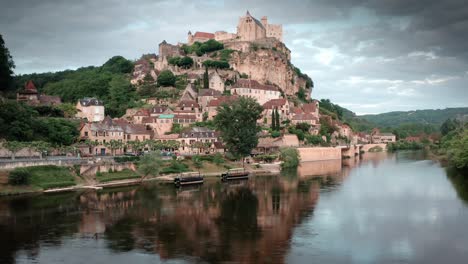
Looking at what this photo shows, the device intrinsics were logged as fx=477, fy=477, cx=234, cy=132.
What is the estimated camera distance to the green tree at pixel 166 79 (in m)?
84.2

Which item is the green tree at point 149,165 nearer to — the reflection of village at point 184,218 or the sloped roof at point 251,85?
the reflection of village at point 184,218

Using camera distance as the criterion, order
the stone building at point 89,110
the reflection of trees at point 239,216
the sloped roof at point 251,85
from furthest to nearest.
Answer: the sloped roof at point 251,85, the stone building at point 89,110, the reflection of trees at point 239,216

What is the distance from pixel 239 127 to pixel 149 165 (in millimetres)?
14709

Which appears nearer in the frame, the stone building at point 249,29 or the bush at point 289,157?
the bush at point 289,157

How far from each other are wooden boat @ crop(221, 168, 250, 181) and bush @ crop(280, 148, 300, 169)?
10.0 metres

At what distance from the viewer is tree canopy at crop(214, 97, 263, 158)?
60.7m

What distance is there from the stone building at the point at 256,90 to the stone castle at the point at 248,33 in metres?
16.0

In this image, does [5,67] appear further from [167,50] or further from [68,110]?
[167,50]

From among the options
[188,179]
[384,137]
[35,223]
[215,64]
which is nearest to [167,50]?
[215,64]

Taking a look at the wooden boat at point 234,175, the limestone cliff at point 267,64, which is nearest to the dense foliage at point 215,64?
the limestone cliff at point 267,64

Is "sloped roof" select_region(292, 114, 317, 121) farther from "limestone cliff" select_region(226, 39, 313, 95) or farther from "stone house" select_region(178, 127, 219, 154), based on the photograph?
"stone house" select_region(178, 127, 219, 154)

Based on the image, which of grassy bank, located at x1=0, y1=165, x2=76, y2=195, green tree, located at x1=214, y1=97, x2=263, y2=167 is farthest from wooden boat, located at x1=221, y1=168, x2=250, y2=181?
grassy bank, located at x1=0, y1=165, x2=76, y2=195

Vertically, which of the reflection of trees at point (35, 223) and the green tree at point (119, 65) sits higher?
the green tree at point (119, 65)

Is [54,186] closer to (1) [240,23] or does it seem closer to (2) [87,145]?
(2) [87,145]
